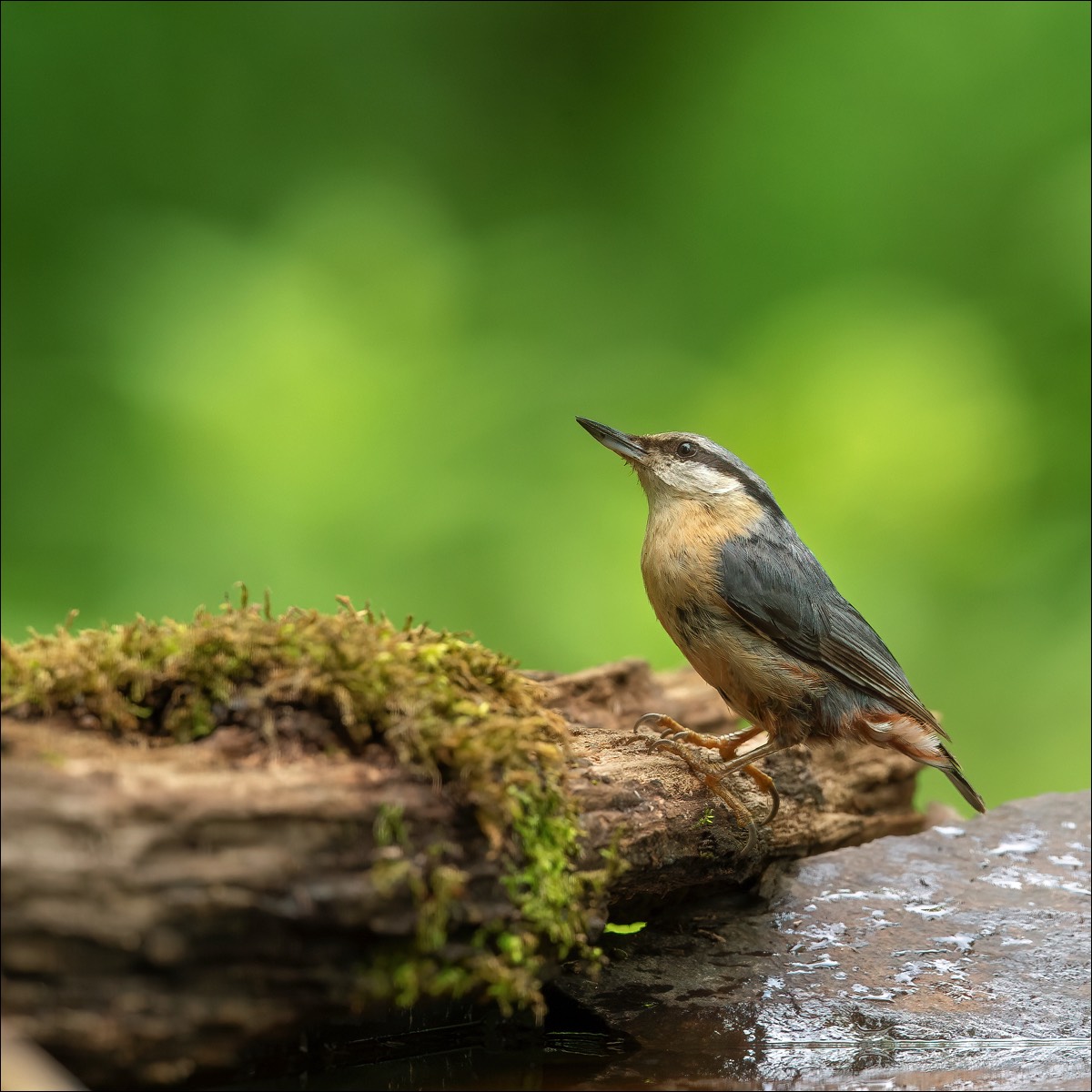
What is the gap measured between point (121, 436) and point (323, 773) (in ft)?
14.3

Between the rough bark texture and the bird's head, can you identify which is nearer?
the rough bark texture

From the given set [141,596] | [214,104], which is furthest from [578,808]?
[214,104]

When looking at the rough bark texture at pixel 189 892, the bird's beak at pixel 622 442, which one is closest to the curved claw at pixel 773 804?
the bird's beak at pixel 622 442

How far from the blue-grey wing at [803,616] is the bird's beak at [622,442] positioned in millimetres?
434

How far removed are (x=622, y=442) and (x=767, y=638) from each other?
0.74m

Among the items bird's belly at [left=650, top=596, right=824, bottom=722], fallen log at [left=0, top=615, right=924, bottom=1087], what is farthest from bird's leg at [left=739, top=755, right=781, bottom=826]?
fallen log at [left=0, top=615, right=924, bottom=1087]

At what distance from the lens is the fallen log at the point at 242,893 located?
1740 millimetres

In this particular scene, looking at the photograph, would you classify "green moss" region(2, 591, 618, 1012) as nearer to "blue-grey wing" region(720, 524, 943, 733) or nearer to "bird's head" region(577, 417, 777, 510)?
"blue-grey wing" region(720, 524, 943, 733)

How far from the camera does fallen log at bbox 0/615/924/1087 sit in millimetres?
1740

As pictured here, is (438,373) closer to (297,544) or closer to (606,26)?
(297,544)

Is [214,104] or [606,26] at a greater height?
[606,26]

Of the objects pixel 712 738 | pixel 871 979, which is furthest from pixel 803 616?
pixel 871 979

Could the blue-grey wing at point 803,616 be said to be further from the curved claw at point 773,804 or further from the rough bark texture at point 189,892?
the rough bark texture at point 189,892

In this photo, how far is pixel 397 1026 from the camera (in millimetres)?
2385
